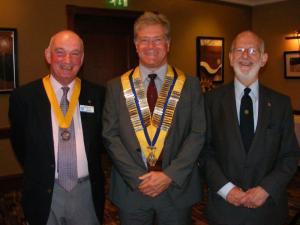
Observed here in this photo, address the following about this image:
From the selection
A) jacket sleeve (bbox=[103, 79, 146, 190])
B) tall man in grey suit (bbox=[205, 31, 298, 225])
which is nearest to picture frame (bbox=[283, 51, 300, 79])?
tall man in grey suit (bbox=[205, 31, 298, 225])

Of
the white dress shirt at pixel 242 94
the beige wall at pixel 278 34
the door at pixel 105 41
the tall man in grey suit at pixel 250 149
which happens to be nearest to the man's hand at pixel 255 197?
the tall man in grey suit at pixel 250 149

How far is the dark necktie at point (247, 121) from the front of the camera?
1947 millimetres

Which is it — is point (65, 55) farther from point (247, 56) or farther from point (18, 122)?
point (247, 56)

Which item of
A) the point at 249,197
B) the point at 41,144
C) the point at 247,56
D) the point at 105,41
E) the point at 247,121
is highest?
the point at 105,41

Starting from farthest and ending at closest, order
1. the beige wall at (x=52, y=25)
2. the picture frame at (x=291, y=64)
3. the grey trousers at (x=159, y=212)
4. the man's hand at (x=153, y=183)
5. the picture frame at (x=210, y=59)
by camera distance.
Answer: the picture frame at (x=291, y=64)
the picture frame at (x=210, y=59)
the beige wall at (x=52, y=25)
the grey trousers at (x=159, y=212)
the man's hand at (x=153, y=183)

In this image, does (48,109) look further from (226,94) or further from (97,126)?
(226,94)

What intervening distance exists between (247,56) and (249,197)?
783 mm

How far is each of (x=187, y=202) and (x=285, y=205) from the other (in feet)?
1.90

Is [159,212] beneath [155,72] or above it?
beneath

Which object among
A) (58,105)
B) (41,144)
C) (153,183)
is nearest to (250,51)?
(153,183)

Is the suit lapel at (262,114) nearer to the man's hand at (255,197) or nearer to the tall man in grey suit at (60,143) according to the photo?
the man's hand at (255,197)

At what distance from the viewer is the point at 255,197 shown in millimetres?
1872

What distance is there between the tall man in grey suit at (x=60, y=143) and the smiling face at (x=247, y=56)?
0.88m

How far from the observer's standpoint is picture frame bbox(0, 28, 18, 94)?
4.55m
